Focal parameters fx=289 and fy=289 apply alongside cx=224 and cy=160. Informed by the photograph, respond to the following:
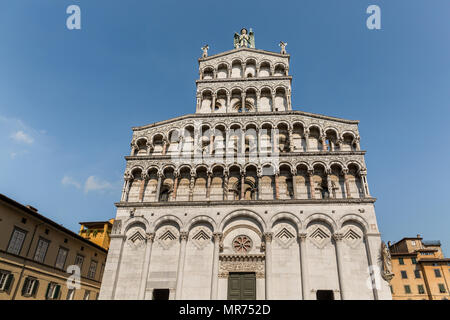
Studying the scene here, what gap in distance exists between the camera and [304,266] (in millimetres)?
21656

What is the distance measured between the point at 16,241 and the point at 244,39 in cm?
3421

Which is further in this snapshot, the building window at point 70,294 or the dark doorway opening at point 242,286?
the building window at point 70,294

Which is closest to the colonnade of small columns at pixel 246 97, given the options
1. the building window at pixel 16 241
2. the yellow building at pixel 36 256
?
the yellow building at pixel 36 256

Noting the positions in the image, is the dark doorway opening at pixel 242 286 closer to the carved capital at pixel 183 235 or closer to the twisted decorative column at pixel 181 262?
the twisted decorative column at pixel 181 262

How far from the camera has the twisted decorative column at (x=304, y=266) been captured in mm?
20938

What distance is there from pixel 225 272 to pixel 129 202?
1031 cm

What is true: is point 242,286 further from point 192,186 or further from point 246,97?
point 246,97

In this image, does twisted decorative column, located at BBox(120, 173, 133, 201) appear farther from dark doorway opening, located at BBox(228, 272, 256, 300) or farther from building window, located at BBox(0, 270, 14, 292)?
dark doorway opening, located at BBox(228, 272, 256, 300)

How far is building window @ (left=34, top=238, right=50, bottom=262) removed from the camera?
2588 cm

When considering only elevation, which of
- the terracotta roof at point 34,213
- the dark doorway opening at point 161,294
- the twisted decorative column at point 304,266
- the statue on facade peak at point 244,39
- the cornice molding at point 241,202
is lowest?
the dark doorway opening at point 161,294

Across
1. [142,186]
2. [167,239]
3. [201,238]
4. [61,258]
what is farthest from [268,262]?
[61,258]

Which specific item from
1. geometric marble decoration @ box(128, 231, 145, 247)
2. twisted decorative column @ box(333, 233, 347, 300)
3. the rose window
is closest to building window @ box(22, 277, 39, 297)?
geometric marble decoration @ box(128, 231, 145, 247)

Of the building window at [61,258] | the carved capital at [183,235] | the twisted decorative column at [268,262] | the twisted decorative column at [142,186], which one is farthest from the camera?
the building window at [61,258]
